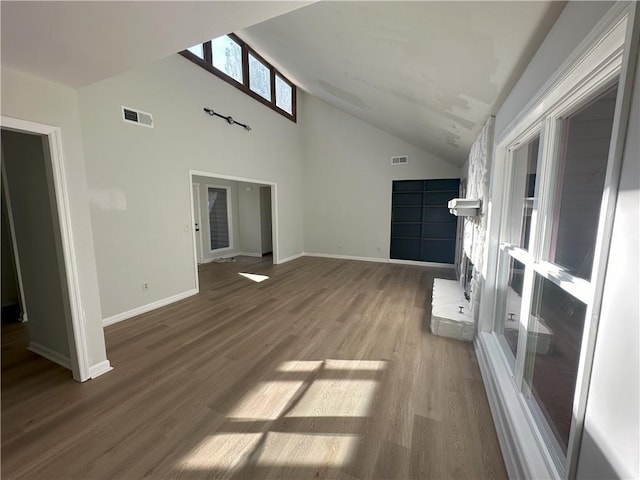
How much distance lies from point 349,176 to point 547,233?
5.68 metres

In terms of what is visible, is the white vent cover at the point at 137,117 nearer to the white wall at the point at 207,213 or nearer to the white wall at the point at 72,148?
the white wall at the point at 72,148

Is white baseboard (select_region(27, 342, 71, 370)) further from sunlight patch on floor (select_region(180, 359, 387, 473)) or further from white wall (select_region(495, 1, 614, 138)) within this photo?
white wall (select_region(495, 1, 614, 138))

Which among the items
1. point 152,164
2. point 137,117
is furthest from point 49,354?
point 137,117

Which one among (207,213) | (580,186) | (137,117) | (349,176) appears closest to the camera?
(580,186)

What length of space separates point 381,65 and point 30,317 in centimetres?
420

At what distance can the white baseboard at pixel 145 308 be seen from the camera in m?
3.13

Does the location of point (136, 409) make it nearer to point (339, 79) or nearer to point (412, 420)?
point (412, 420)

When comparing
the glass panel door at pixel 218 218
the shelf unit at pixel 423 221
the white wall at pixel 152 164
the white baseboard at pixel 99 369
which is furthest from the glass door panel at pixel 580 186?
the glass panel door at pixel 218 218

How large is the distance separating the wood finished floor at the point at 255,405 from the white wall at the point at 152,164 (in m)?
0.71

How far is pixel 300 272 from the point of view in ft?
18.6

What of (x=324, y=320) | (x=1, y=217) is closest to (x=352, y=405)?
(x=324, y=320)

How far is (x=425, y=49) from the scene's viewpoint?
1.93 metres

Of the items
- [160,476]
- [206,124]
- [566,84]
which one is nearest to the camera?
[566,84]

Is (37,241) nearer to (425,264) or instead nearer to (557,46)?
(557,46)
